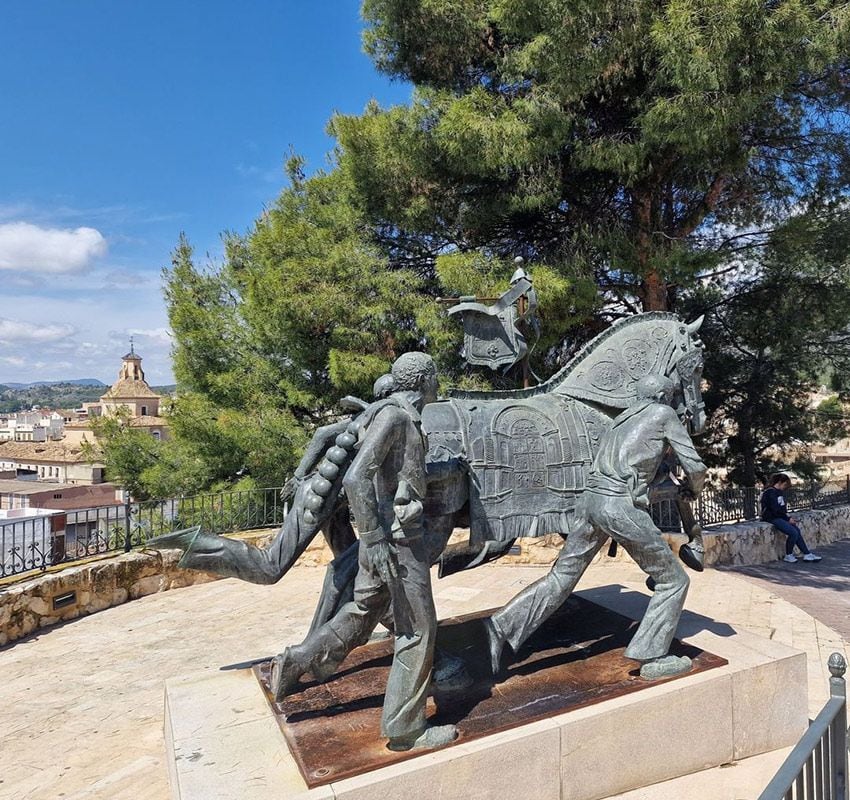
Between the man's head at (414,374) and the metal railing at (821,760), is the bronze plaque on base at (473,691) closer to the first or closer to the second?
the metal railing at (821,760)

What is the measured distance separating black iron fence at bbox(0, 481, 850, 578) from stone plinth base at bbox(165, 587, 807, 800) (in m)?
3.22

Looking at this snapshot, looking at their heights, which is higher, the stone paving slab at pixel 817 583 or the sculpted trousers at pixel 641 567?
the sculpted trousers at pixel 641 567

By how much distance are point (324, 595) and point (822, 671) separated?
13.4 ft

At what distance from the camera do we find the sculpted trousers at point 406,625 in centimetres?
288

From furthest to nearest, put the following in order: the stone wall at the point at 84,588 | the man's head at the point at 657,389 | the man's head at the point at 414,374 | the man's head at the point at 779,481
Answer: the man's head at the point at 779,481
the stone wall at the point at 84,588
the man's head at the point at 657,389
the man's head at the point at 414,374

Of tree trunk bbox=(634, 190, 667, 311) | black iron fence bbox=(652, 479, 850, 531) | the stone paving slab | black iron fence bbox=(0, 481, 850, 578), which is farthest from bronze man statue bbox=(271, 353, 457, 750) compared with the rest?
black iron fence bbox=(652, 479, 850, 531)

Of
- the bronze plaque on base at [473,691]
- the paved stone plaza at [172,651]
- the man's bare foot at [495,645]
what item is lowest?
the paved stone plaza at [172,651]

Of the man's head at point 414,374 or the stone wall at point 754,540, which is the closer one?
the man's head at point 414,374

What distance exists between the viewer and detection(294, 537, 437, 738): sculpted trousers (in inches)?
114

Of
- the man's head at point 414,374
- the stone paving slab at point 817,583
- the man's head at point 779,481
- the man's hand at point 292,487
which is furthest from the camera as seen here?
the man's head at point 779,481

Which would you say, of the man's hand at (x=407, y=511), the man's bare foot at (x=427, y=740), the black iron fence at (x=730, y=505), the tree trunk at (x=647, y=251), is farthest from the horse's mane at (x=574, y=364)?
the black iron fence at (x=730, y=505)

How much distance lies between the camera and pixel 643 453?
3.62 metres

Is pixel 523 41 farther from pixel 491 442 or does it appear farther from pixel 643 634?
pixel 643 634

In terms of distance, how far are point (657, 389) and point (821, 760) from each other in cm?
215
